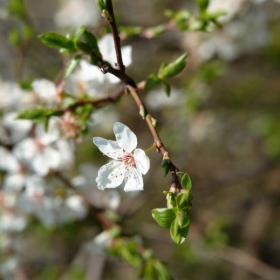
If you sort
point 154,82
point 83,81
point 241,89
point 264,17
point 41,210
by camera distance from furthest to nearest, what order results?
point 241,89
point 264,17
point 41,210
point 83,81
point 154,82

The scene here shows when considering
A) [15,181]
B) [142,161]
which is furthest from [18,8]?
[142,161]

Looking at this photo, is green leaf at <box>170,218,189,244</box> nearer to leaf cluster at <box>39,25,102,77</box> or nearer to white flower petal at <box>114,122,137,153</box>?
white flower petal at <box>114,122,137,153</box>

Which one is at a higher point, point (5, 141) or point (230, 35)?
point (5, 141)

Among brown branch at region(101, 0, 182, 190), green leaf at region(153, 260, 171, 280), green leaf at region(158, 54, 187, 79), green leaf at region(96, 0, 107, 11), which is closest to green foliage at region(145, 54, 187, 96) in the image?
green leaf at region(158, 54, 187, 79)

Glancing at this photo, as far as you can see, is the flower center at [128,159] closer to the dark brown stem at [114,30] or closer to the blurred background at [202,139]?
the dark brown stem at [114,30]

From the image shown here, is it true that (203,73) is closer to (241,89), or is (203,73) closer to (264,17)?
(264,17)

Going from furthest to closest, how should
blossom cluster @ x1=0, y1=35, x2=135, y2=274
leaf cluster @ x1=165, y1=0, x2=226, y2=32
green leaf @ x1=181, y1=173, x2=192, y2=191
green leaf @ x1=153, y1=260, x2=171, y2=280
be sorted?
1. blossom cluster @ x1=0, y1=35, x2=135, y2=274
2. leaf cluster @ x1=165, y1=0, x2=226, y2=32
3. green leaf @ x1=153, y1=260, x2=171, y2=280
4. green leaf @ x1=181, y1=173, x2=192, y2=191

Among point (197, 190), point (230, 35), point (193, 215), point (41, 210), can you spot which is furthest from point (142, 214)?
point (41, 210)

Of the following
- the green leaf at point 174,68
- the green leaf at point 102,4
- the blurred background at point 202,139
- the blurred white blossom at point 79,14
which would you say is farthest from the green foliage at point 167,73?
the blurred white blossom at point 79,14
